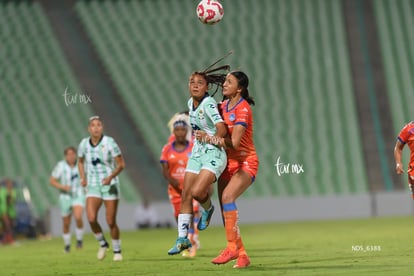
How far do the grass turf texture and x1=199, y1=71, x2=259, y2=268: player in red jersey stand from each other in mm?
291

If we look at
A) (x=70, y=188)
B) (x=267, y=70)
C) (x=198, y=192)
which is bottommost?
(x=198, y=192)

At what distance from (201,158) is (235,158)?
42 centimetres

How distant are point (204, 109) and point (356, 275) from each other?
2674 millimetres

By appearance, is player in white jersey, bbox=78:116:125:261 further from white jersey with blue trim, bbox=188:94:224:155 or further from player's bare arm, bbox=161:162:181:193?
white jersey with blue trim, bbox=188:94:224:155

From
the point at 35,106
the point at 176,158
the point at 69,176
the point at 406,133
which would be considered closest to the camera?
the point at 406,133

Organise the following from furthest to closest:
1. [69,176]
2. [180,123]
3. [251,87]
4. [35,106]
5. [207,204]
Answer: [251,87], [35,106], [69,176], [180,123], [207,204]

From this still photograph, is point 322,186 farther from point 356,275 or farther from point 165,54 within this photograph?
point 356,275

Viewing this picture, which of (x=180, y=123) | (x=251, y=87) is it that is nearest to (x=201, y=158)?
(x=180, y=123)

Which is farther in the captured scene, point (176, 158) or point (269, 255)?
point (176, 158)

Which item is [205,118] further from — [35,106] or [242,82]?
[35,106]

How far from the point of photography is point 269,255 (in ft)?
45.0

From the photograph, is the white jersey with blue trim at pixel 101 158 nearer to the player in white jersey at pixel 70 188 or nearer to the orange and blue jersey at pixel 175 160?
the orange and blue jersey at pixel 175 160

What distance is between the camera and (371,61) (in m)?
33.2

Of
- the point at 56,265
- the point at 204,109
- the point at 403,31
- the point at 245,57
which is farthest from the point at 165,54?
the point at 204,109
